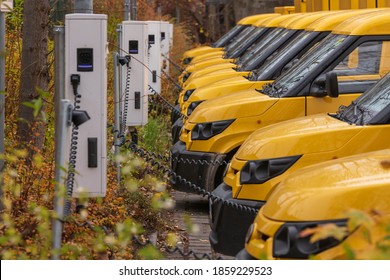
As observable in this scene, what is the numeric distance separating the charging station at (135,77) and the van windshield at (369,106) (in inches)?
193

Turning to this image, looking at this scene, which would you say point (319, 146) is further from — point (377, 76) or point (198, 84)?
point (198, 84)

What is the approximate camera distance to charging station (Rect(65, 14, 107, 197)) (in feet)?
32.2

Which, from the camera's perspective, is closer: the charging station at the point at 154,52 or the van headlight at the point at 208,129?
the van headlight at the point at 208,129

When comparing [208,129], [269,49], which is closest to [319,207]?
[208,129]

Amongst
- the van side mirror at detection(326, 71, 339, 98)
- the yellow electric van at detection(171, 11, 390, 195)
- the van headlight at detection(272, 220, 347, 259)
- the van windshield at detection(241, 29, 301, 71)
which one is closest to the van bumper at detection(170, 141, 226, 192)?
the yellow electric van at detection(171, 11, 390, 195)

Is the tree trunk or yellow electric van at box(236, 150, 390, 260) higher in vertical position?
the tree trunk

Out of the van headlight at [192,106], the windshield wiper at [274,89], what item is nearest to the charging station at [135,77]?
the van headlight at [192,106]

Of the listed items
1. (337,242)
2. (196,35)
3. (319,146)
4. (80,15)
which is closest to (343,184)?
(337,242)

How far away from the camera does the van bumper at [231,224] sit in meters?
10.0

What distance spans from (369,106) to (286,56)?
453cm

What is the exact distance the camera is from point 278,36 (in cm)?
1764

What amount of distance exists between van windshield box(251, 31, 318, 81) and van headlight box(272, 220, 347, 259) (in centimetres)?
742

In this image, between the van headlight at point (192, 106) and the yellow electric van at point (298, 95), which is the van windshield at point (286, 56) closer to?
the van headlight at point (192, 106)

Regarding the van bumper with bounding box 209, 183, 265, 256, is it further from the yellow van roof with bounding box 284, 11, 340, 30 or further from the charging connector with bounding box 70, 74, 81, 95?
the yellow van roof with bounding box 284, 11, 340, 30
